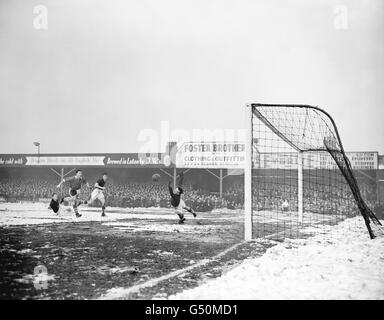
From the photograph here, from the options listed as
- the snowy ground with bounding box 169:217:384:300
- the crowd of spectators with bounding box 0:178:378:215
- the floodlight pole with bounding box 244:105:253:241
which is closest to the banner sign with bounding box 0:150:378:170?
the crowd of spectators with bounding box 0:178:378:215

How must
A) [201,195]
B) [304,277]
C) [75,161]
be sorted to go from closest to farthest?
1. [304,277]
2. [201,195]
3. [75,161]

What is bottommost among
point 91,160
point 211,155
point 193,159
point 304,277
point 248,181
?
point 304,277

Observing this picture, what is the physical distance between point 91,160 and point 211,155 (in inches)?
403

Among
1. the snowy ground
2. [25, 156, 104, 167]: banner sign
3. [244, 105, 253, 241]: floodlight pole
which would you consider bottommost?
the snowy ground

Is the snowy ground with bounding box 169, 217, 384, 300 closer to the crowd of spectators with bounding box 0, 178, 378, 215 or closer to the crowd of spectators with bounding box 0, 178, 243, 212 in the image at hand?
the crowd of spectators with bounding box 0, 178, 378, 215

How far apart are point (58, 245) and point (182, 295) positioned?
3.75 metres

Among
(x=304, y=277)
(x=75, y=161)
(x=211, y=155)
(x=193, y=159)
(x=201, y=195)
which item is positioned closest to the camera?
(x=304, y=277)

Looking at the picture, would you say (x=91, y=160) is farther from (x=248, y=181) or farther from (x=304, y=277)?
(x=304, y=277)

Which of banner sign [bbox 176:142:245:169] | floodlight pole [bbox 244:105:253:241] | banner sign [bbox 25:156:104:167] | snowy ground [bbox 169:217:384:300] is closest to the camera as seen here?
snowy ground [bbox 169:217:384:300]

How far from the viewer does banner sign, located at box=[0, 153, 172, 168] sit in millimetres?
24312

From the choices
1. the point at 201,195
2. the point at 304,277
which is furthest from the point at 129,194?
the point at 304,277

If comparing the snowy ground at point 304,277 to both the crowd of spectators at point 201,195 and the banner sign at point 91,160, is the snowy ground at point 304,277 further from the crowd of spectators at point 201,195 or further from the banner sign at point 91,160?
the banner sign at point 91,160

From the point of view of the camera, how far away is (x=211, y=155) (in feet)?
73.5

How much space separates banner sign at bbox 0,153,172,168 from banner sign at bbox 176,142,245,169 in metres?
1.39
